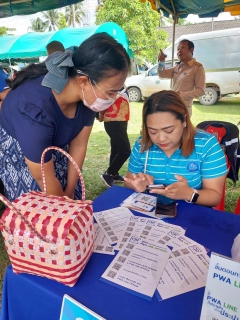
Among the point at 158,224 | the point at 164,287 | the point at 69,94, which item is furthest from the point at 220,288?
the point at 69,94

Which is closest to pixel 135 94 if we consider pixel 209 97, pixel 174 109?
pixel 209 97

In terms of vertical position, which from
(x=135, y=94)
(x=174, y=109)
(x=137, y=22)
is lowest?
(x=174, y=109)

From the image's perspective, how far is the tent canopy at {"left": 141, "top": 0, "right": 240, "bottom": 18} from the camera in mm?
3600

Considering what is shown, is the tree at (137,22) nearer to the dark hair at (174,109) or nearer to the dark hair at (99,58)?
the dark hair at (174,109)

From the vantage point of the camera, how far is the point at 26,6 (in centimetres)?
371

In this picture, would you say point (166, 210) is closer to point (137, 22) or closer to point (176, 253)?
point (176, 253)

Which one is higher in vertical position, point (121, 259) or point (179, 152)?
point (179, 152)

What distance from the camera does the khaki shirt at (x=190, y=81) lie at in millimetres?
3686

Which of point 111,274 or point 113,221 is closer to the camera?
point 111,274

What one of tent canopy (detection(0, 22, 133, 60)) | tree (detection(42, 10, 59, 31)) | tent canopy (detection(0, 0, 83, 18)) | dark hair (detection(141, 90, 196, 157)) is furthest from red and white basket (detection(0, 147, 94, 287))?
tree (detection(42, 10, 59, 31))

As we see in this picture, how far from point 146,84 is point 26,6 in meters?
5.69

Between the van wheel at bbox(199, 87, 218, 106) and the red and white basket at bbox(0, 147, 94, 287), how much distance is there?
8317mm

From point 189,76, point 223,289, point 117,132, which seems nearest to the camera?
point 223,289

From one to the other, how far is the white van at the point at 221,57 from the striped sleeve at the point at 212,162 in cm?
745
